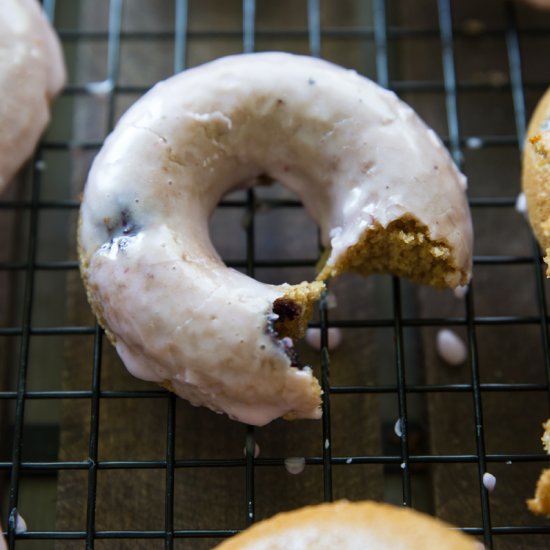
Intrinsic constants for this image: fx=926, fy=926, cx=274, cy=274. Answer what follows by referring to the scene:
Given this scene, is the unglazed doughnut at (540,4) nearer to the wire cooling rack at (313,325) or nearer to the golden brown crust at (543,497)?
the wire cooling rack at (313,325)

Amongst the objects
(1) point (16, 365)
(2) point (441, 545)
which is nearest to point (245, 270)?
(1) point (16, 365)

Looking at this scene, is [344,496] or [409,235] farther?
[344,496]

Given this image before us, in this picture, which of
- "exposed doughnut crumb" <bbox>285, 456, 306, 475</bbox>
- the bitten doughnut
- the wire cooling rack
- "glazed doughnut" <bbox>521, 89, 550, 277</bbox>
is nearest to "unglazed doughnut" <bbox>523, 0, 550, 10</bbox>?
the wire cooling rack

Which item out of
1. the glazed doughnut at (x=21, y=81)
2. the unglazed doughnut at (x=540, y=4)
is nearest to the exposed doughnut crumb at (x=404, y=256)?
the glazed doughnut at (x=21, y=81)

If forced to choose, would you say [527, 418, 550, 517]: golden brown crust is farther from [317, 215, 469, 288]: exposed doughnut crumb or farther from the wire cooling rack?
[317, 215, 469, 288]: exposed doughnut crumb

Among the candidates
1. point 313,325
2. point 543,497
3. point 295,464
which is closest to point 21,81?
point 313,325

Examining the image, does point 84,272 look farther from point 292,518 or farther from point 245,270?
point 292,518
